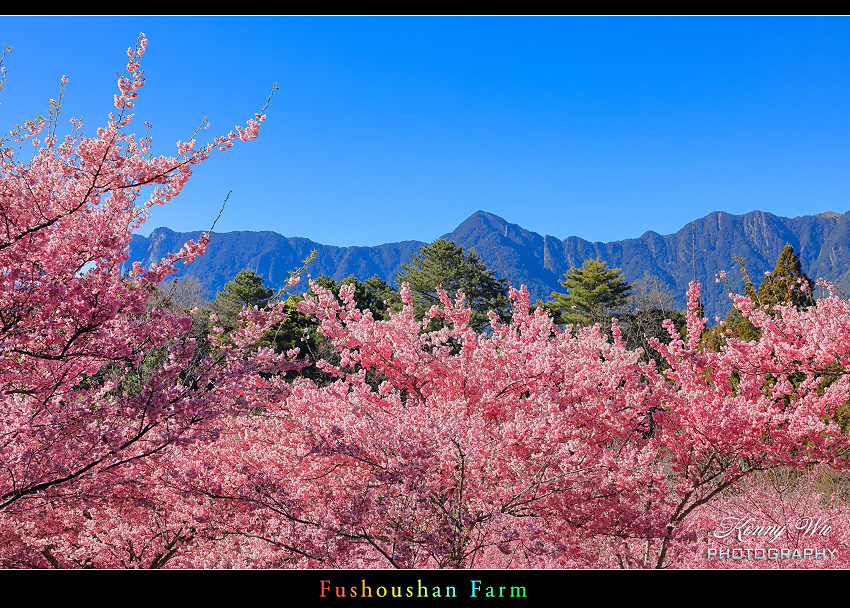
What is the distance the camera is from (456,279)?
3106 centimetres

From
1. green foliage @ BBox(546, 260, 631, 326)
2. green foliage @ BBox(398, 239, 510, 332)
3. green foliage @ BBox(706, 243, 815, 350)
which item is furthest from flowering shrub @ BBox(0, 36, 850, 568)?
green foliage @ BBox(546, 260, 631, 326)

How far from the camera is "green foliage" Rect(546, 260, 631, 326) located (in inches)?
1297

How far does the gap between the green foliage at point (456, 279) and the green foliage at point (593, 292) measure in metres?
4.27

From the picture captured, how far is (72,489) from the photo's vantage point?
3314mm

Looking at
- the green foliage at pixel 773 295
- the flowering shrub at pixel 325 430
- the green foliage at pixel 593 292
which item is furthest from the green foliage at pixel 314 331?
the green foliage at pixel 593 292

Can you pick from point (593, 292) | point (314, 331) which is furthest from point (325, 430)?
point (593, 292)

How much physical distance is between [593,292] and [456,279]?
939 centimetres

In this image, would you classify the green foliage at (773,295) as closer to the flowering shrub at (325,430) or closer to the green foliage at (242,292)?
the flowering shrub at (325,430)

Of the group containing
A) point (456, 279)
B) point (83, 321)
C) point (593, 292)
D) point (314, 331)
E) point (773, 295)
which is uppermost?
point (456, 279)

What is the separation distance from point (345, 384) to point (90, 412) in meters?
2.26

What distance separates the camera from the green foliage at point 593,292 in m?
32.9

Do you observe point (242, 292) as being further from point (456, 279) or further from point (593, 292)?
point (593, 292)

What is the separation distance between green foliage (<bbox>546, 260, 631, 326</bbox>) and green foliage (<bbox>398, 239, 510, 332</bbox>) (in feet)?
14.0

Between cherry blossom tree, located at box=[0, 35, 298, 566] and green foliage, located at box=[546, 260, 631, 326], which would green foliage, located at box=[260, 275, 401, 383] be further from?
green foliage, located at box=[546, 260, 631, 326]
